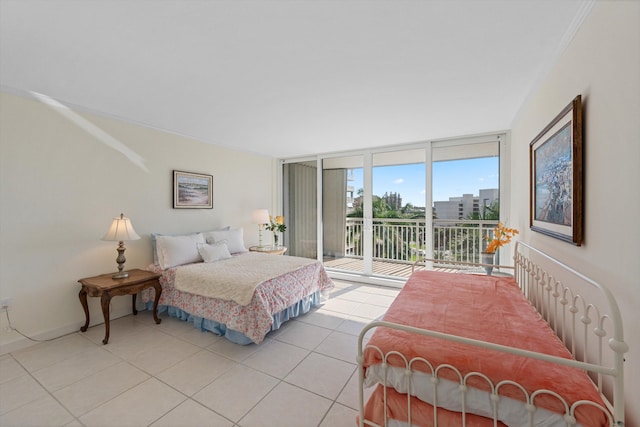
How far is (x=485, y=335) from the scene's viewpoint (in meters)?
1.47

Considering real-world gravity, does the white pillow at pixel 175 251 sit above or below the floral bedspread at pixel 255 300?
above

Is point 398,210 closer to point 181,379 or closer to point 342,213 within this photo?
point 342,213

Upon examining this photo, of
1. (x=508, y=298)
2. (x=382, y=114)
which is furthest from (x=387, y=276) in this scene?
(x=382, y=114)

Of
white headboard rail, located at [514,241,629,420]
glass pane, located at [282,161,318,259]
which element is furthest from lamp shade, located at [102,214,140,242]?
white headboard rail, located at [514,241,629,420]

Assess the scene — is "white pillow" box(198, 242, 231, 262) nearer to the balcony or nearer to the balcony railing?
the balcony

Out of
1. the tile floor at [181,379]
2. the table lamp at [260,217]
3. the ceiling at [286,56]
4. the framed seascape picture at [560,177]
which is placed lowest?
the tile floor at [181,379]

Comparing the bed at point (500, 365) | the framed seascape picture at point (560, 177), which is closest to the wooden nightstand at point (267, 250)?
the bed at point (500, 365)

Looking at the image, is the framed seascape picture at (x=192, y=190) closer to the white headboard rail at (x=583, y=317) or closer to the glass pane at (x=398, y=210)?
the glass pane at (x=398, y=210)

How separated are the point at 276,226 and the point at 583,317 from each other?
4.33 meters

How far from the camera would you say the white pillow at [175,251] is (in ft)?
10.4

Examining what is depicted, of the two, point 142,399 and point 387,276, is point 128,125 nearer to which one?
point 142,399

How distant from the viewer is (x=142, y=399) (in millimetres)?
1801

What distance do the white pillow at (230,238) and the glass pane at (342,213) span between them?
5.77 feet

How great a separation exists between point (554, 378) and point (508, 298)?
119 cm
